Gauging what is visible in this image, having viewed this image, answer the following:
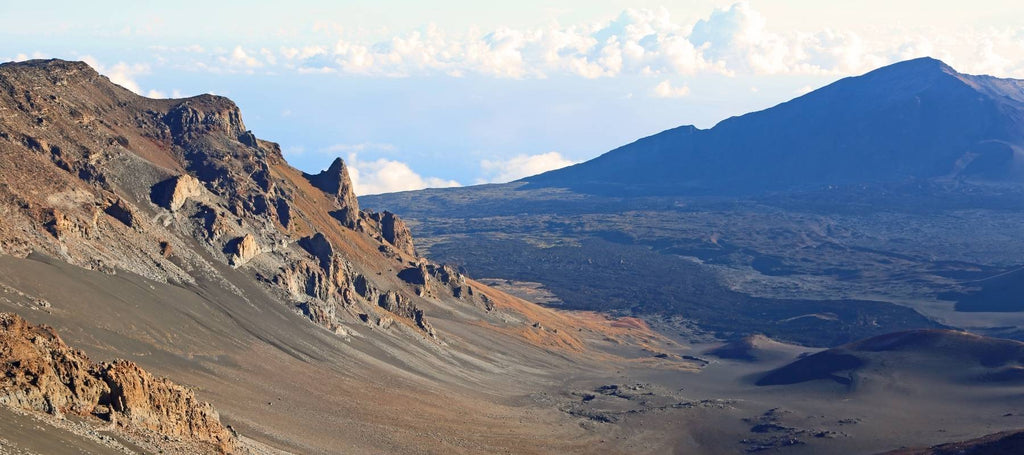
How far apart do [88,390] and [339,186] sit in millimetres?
94694

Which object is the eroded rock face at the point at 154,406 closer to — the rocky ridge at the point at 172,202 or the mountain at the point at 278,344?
the mountain at the point at 278,344

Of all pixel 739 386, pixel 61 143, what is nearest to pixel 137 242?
pixel 61 143

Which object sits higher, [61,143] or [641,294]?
[61,143]

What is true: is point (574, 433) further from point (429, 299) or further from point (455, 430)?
point (429, 299)

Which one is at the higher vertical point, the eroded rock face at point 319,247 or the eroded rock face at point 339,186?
the eroded rock face at point 339,186

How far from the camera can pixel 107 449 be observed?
114 feet

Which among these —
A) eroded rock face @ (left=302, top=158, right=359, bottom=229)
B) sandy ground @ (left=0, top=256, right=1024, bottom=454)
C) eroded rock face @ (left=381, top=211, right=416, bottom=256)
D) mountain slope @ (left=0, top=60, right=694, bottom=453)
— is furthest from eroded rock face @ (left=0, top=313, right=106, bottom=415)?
eroded rock face @ (left=381, top=211, right=416, bottom=256)

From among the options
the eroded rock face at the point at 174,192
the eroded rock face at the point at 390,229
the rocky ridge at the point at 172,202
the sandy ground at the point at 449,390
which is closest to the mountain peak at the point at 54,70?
the rocky ridge at the point at 172,202

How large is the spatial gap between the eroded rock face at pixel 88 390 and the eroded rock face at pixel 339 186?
280ft

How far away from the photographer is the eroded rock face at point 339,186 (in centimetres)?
12870

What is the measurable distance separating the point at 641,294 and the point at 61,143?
12673 centimetres

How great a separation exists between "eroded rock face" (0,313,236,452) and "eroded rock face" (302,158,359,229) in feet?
280

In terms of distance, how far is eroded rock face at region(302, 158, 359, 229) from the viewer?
422 feet

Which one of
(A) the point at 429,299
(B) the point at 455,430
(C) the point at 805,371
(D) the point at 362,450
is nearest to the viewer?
(D) the point at 362,450
